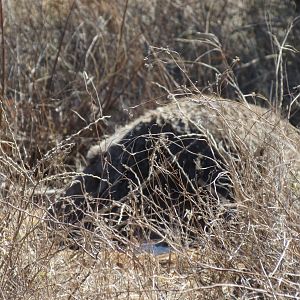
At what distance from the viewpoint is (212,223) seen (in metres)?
4.85

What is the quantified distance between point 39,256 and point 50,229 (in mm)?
167

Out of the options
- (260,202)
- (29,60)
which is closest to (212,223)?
(260,202)

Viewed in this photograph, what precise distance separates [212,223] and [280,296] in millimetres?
768

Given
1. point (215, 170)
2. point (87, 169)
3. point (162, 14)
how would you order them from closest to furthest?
point (215, 170) < point (87, 169) < point (162, 14)

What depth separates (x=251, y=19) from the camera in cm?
1187

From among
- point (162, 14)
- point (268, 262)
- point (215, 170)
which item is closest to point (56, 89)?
point (162, 14)

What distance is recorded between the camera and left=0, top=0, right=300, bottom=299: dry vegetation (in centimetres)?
475

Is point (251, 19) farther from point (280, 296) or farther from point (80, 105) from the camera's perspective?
point (280, 296)

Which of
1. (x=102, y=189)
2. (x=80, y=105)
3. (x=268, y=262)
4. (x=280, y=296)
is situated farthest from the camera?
(x=80, y=105)

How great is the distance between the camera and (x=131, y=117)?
244 inches

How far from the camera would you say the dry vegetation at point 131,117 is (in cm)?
475

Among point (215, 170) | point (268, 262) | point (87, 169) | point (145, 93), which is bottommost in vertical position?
point (145, 93)

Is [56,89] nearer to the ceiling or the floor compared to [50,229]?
nearer to the floor

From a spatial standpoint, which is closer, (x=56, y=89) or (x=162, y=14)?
(x=56, y=89)
